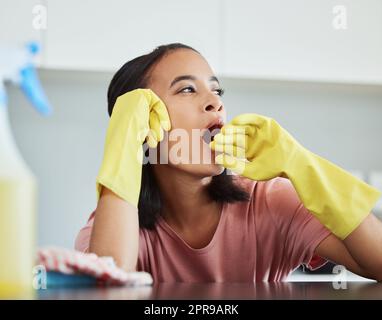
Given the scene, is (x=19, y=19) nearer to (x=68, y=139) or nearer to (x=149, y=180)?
(x=68, y=139)

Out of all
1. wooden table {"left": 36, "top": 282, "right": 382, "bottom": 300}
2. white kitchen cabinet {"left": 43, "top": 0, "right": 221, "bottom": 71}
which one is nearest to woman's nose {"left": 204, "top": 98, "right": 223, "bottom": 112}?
wooden table {"left": 36, "top": 282, "right": 382, "bottom": 300}

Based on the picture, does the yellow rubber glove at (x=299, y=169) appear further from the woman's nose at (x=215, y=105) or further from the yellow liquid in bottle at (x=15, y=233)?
the yellow liquid in bottle at (x=15, y=233)

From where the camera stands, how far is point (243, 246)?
1059mm

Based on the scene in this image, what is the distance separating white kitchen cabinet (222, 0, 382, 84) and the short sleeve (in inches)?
43.8

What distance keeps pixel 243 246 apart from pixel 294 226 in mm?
95

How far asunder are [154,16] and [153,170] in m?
1.02

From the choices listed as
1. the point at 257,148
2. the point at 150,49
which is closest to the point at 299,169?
the point at 257,148

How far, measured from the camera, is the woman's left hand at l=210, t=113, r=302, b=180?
0.91 meters

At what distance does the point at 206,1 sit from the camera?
6.95 feet

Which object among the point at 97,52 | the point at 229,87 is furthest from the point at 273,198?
the point at 229,87

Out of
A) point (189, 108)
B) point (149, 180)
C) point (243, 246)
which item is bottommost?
point (243, 246)

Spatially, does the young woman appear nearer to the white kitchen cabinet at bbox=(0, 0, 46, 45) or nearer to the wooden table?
the wooden table

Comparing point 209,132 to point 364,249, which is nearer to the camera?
point 364,249
